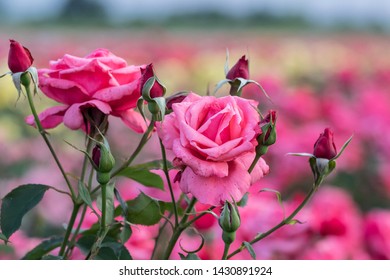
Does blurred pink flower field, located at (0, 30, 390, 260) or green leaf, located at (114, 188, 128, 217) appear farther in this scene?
blurred pink flower field, located at (0, 30, 390, 260)

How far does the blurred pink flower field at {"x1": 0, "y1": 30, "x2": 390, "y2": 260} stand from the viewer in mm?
894

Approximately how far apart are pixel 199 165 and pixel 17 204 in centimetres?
18

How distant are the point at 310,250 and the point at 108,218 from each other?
348 mm

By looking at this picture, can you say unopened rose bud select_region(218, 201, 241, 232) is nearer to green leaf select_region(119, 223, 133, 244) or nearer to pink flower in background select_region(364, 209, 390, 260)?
green leaf select_region(119, 223, 133, 244)

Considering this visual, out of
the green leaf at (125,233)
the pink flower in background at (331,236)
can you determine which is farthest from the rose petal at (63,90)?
the pink flower in background at (331,236)

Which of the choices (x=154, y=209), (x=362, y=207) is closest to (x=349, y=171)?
(x=362, y=207)

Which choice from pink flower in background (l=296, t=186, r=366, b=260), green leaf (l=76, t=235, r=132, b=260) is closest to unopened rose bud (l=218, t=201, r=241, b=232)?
green leaf (l=76, t=235, r=132, b=260)

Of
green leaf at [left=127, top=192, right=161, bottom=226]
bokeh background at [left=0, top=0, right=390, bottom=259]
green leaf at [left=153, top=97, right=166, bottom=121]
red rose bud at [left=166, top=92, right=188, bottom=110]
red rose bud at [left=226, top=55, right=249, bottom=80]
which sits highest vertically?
red rose bud at [left=226, top=55, right=249, bottom=80]

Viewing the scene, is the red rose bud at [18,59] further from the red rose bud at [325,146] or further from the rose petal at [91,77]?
the red rose bud at [325,146]

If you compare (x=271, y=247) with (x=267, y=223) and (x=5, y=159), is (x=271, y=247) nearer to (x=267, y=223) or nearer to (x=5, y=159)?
(x=267, y=223)

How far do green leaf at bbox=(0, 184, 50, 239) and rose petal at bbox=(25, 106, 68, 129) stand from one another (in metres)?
0.05

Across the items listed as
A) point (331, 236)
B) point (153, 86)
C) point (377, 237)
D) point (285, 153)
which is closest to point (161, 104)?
point (153, 86)

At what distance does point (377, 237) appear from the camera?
101cm

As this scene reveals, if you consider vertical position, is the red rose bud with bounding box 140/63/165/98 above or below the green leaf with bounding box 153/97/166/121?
above
